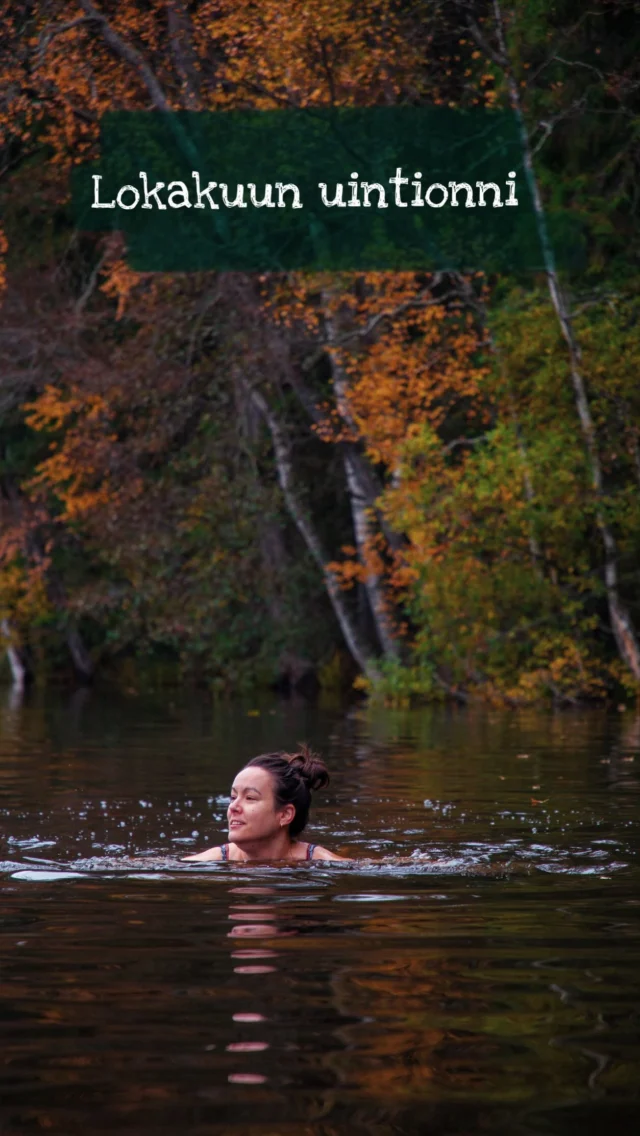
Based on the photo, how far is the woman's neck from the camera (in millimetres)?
12172

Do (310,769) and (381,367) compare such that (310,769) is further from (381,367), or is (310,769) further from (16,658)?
(16,658)

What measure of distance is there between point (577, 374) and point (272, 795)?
18755 mm

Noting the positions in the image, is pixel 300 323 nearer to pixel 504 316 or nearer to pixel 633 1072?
pixel 504 316

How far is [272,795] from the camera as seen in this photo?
39.6ft

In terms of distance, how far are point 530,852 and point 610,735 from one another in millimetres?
12295

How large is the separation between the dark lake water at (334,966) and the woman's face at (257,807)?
0.79 ft

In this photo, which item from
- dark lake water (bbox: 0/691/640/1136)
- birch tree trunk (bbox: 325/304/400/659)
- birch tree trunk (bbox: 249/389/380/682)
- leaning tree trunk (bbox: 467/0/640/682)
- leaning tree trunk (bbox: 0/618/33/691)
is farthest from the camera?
leaning tree trunk (bbox: 0/618/33/691)

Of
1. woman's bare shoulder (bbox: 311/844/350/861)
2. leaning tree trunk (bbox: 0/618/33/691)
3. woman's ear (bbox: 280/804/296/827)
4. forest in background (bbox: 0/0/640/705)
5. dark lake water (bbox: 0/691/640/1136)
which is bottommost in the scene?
dark lake water (bbox: 0/691/640/1136)

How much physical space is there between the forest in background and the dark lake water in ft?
42.9

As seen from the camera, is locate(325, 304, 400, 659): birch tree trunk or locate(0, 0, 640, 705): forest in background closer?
locate(0, 0, 640, 705): forest in background

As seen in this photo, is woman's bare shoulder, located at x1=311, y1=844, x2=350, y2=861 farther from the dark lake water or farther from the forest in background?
the forest in background

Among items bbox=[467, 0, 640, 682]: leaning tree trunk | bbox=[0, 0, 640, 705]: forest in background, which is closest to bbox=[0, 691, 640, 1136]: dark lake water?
bbox=[467, 0, 640, 682]: leaning tree trunk

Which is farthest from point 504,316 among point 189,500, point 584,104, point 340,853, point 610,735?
point 340,853

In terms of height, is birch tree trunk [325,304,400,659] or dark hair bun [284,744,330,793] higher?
birch tree trunk [325,304,400,659]
